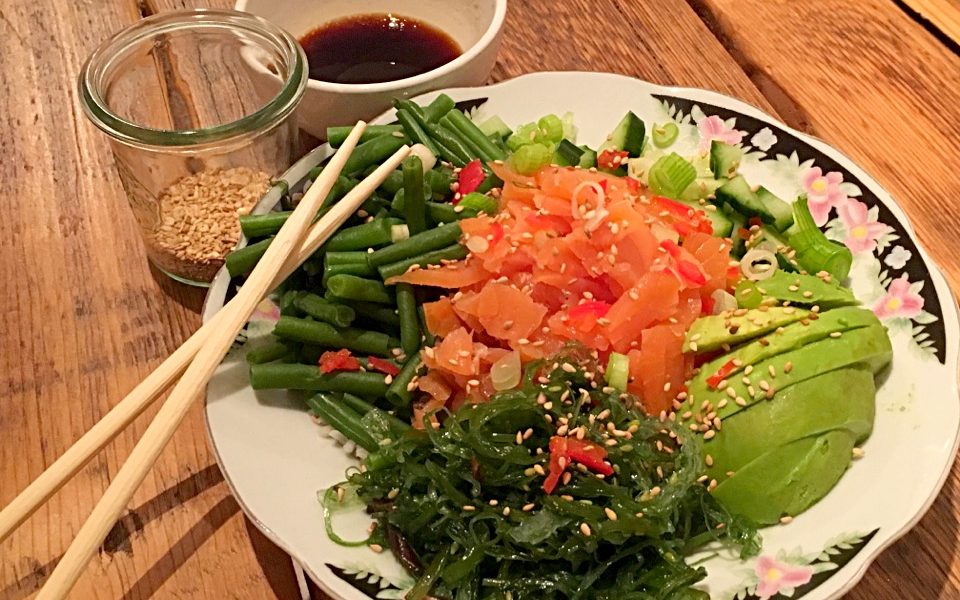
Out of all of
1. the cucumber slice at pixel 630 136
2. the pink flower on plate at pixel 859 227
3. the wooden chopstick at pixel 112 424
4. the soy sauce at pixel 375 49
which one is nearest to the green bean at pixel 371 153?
the wooden chopstick at pixel 112 424

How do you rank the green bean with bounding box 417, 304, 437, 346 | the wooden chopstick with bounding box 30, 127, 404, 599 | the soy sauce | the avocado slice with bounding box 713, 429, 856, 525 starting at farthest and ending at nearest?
1. the soy sauce
2. the green bean with bounding box 417, 304, 437, 346
3. the avocado slice with bounding box 713, 429, 856, 525
4. the wooden chopstick with bounding box 30, 127, 404, 599

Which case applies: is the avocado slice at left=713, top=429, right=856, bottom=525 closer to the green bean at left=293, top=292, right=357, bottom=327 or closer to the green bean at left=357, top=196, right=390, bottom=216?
the green bean at left=293, top=292, right=357, bottom=327

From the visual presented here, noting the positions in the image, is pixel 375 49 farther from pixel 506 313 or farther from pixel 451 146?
pixel 506 313

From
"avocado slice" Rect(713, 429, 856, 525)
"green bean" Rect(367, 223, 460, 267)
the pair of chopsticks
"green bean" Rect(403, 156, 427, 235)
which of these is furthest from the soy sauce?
"avocado slice" Rect(713, 429, 856, 525)

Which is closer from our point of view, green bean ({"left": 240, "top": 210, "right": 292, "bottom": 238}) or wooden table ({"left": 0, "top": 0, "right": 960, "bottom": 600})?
wooden table ({"left": 0, "top": 0, "right": 960, "bottom": 600})

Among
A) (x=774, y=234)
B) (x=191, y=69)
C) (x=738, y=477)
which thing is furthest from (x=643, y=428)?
(x=191, y=69)
